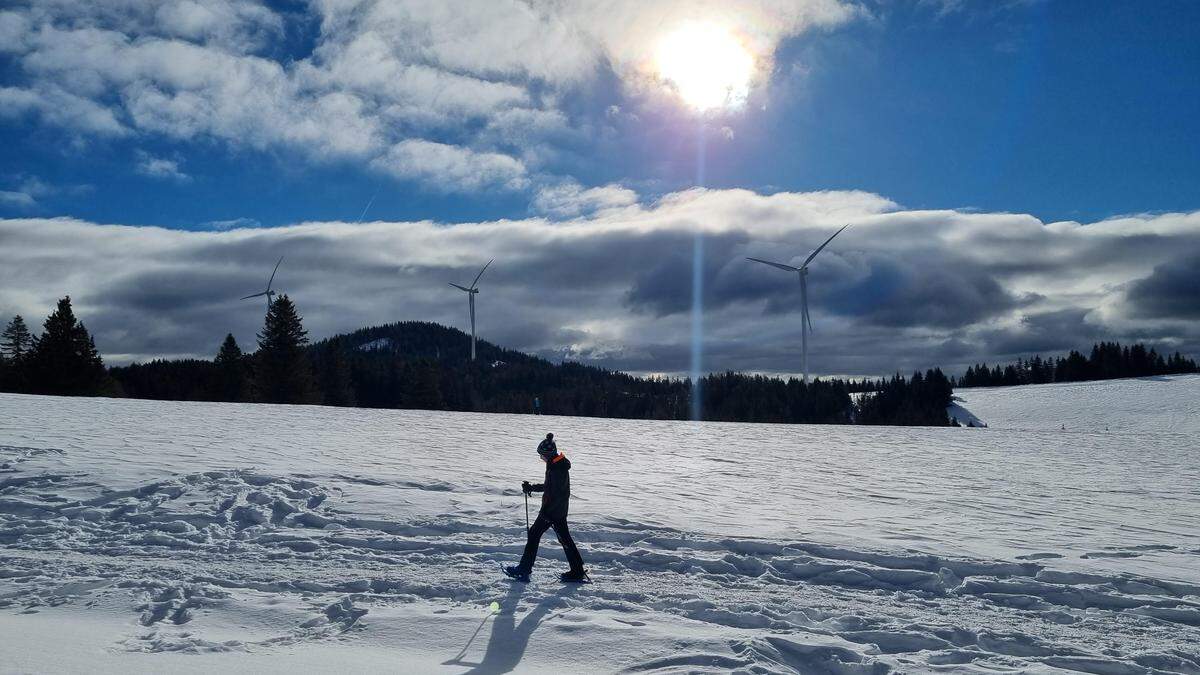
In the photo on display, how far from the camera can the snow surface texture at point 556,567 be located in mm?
8219

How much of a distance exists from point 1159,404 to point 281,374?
11749 cm

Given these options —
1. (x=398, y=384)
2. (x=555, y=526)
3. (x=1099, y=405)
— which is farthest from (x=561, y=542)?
(x=1099, y=405)

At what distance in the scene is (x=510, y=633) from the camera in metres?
8.67

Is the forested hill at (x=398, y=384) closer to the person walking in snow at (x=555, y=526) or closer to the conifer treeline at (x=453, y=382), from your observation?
the conifer treeline at (x=453, y=382)

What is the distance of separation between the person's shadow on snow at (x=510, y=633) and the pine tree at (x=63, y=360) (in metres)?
68.6

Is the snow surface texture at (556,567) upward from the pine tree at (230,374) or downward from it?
downward

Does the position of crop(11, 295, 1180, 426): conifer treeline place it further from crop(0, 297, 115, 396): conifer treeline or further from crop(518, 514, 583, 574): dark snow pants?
crop(518, 514, 583, 574): dark snow pants

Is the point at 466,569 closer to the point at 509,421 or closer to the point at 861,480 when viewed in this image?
the point at 861,480

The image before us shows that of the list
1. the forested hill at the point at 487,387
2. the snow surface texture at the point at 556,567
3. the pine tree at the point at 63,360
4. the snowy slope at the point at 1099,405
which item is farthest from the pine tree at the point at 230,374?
the snowy slope at the point at 1099,405

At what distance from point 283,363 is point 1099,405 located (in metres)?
115

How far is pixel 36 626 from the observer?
27.1ft

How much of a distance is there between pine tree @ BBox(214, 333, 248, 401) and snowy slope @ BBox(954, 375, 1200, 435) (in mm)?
90065

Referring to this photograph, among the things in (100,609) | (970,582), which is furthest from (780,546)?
(100,609)

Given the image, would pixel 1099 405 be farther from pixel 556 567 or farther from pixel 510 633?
pixel 510 633
